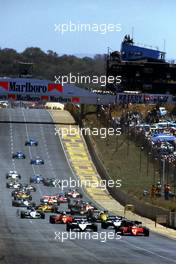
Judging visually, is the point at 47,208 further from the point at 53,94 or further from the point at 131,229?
the point at 131,229

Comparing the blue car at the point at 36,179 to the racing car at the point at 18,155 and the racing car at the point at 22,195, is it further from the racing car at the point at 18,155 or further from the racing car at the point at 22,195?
the racing car at the point at 18,155

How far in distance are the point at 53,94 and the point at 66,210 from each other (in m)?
8.08

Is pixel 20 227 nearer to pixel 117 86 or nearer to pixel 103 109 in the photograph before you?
pixel 117 86

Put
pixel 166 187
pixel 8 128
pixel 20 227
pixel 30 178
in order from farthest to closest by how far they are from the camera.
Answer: pixel 8 128 < pixel 30 178 < pixel 166 187 < pixel 20 227

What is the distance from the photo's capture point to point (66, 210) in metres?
61.6

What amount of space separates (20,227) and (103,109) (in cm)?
4239

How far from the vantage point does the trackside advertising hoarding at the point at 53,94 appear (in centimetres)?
6184

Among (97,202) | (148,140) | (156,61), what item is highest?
(156,61)

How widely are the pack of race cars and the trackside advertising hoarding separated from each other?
6.76 metres

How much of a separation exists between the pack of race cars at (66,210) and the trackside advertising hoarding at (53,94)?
6.76 meters

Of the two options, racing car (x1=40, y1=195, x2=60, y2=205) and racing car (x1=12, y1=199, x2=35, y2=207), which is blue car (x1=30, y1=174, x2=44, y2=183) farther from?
racing car (x1=12, y1=199, x2=35, y2=207)

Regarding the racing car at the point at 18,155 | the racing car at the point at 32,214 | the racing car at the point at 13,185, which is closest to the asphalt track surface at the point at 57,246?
the racing car at the point at 32,214

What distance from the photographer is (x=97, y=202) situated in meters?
67.9

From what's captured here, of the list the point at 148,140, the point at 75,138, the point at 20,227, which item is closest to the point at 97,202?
the point at 148,140
